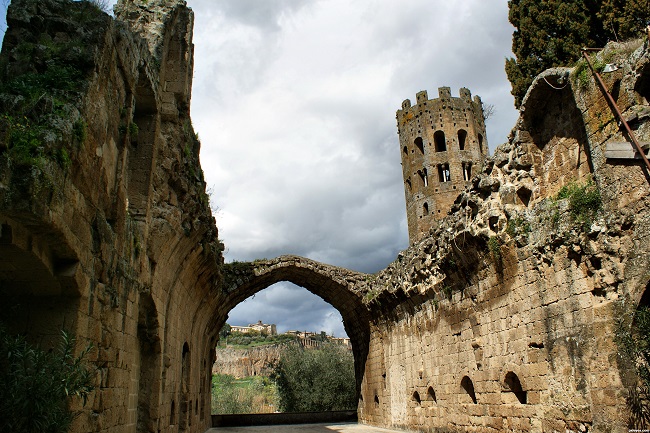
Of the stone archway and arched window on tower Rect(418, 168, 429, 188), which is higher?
arched window on tower Rect(418, 168, 429, 188)

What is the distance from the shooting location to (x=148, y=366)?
28.1ft

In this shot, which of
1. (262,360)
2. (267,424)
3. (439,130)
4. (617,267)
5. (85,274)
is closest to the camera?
(85,274)

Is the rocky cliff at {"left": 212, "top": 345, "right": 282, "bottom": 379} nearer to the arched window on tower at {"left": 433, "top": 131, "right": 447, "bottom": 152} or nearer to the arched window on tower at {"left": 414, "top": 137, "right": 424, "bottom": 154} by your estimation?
the arched window on tower at {"left": 414, "top": 137, "right": 424, "bottom": 154}

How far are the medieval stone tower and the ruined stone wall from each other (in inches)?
1148

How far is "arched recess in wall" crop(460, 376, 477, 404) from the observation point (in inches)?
448

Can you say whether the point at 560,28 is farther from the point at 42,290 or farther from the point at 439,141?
the point at 439,141

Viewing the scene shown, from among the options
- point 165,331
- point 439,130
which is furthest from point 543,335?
point 439,130

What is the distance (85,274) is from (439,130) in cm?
3591

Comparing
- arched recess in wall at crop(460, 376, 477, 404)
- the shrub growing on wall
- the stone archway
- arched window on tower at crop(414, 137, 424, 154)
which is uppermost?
arched window on tower at crop(414, 137, 424, 154)

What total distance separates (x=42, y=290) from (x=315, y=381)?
25.8 m

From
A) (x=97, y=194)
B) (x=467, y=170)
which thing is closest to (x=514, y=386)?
(x=97, y=194)

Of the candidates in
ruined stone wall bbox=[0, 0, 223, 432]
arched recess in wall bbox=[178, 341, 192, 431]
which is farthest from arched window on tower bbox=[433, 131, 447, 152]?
ruined stone wall bbox=[0, 0, 223, 432]

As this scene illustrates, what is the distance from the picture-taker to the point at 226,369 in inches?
1976

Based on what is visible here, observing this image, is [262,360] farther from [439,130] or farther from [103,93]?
[103,93]
